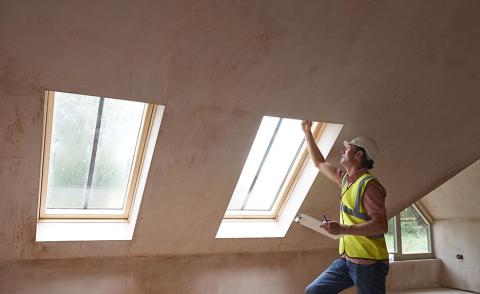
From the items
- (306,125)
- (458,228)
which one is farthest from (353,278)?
(458,228)

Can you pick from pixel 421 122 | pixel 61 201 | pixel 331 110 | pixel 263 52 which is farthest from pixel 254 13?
pixel 61 201

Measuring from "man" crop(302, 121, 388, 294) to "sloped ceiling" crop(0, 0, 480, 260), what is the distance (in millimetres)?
428

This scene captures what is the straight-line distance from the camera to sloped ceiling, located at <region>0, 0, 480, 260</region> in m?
1.94

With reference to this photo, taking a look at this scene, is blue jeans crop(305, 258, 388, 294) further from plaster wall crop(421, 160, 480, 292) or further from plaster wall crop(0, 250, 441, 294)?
plaster wall crop(421, 160, 480, 292)

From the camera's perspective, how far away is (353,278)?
Answer: 240cm

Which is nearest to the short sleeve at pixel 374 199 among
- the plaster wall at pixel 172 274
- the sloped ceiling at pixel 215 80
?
the sloped ceiling at pixel 215 80

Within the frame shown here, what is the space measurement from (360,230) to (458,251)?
12.5 ft

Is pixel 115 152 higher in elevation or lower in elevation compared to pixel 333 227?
higher

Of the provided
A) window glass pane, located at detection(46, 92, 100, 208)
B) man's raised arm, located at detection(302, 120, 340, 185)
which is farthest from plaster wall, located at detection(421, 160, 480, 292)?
window glass pane, located at detection(46, 92, 100, 208)

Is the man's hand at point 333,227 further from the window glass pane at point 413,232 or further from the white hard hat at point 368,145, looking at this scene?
the window glass pane at point 413,232

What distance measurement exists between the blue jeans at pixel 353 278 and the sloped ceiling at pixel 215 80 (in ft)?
3.10

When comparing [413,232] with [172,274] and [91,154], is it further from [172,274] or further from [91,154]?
[91,154]

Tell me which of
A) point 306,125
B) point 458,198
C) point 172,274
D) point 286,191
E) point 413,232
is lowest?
point 172,274

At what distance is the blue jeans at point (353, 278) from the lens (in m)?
2.30
